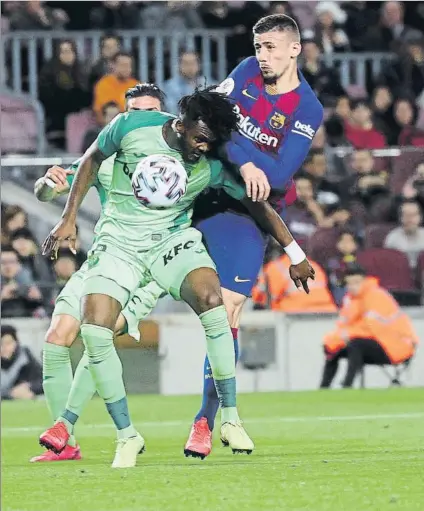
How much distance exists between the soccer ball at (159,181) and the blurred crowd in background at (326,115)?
7.87 meters

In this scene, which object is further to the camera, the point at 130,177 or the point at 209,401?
the point at 209,401

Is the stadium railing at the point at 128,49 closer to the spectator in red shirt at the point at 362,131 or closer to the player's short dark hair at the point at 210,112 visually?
the spectator in red shirt at the point at 362,131

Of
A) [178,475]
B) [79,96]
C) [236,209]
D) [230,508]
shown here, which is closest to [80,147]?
[79,96]

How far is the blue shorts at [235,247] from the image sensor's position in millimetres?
8664

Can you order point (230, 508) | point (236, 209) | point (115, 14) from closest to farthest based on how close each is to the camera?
point (230, 508)
point (236, 209)
point (115, 14)

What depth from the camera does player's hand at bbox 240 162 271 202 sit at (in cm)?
798

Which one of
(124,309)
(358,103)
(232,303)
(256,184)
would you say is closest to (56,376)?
(124,309)

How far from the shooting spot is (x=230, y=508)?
19.0 feet

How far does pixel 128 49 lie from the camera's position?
62.1 feet

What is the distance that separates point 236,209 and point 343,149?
948cm

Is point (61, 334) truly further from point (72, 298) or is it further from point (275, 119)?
point (275, 119)

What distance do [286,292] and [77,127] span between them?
3773 millimetres

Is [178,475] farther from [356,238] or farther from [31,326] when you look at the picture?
[356,238]

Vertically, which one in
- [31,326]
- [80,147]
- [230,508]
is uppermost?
[230,508]
